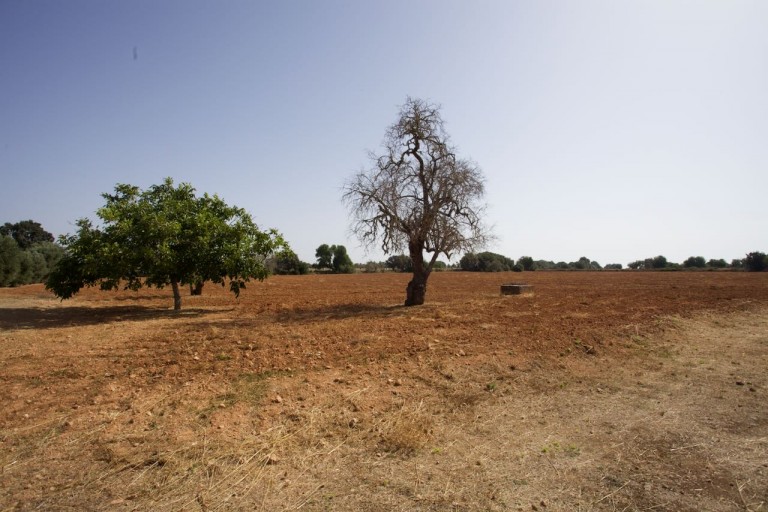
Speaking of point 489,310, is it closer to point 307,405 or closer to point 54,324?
point 307,405

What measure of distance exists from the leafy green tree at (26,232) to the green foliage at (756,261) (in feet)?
416

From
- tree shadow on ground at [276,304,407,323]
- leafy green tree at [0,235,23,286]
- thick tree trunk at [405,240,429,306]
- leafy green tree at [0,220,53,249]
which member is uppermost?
leafy green tree at [0,220,53,249]

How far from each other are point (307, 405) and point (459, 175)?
13642mm

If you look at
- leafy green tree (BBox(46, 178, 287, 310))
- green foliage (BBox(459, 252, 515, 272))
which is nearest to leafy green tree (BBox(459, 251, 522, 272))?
green foliage (BBox(459, 252, 515, 272))

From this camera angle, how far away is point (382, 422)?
5.21m

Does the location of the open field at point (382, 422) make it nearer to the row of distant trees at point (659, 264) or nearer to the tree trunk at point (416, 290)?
the tree trunk at point (416, 290)

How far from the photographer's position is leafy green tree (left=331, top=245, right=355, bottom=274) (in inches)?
3497

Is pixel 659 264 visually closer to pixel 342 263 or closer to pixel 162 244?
pixel 342 263

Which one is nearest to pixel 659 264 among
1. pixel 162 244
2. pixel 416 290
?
pixel 416 290

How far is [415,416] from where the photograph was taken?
540cm

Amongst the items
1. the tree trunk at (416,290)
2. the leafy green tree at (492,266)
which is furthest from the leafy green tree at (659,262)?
the tree trunk at (416,290)

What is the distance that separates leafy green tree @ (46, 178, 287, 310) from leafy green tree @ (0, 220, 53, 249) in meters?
74.5

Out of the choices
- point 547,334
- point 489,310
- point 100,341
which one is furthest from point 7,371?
point 489,310

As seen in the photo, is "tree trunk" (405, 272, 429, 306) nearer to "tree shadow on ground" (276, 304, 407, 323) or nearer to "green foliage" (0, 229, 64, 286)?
"tree shadow on ground" (276, 304, 407, 323)
